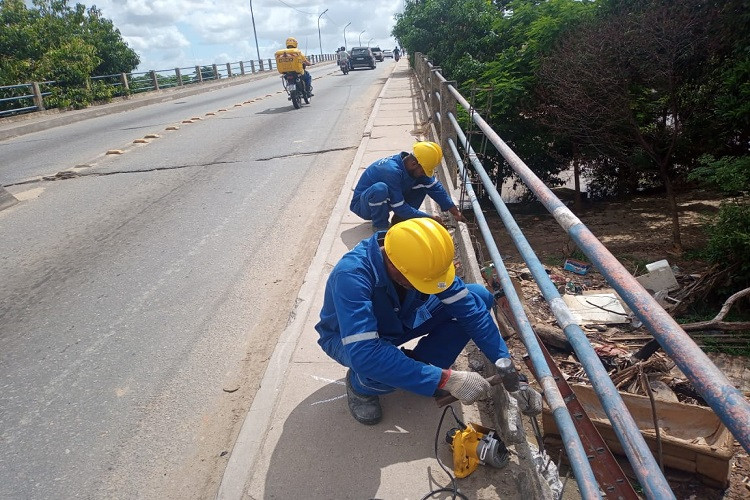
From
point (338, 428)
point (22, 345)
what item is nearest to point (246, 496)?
point (338, 428)

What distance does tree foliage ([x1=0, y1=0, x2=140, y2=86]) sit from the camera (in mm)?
17250

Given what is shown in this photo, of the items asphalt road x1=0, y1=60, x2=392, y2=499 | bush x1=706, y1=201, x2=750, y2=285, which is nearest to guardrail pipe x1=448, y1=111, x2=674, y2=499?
asphalt road x1=0, y1=60, x2=392, y2=499

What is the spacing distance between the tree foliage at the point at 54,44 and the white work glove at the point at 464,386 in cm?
1961

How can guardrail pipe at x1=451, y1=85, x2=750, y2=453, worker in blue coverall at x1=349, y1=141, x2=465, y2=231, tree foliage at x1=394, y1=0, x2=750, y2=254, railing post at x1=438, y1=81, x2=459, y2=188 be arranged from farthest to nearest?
tree foliage at x1=394, y1=0, x2=750, y2=254 < railing post at x1=438, y1=81, x2=459, y2=188 < worker in blue coverall at x1=349, y1=141, x2=465, y2=231 < guardrail pipe at x1=451, y1=85, x2=750, y2=453

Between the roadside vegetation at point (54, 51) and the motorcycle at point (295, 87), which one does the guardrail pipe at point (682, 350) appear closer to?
the motorcycle at point (295, 87)

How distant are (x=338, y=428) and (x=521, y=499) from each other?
3.05ft

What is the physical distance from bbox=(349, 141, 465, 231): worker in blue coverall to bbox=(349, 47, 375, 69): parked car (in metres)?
34.1

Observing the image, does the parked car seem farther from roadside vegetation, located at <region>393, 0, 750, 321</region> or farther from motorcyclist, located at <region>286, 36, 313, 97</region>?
roadside vegetation, located at <region>393, 0, 750, 321</region>

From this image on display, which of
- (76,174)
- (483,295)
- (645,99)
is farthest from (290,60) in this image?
(483,295)

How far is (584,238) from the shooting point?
141cm

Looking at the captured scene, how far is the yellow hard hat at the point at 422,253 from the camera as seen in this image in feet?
7.18

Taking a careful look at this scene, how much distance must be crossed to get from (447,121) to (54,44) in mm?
18842

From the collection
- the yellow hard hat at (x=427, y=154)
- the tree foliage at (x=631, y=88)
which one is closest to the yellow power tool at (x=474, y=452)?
the yellow hard hat at (x=427, y=154)

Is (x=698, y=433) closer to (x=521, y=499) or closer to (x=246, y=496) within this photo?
(x=521, y=499)
